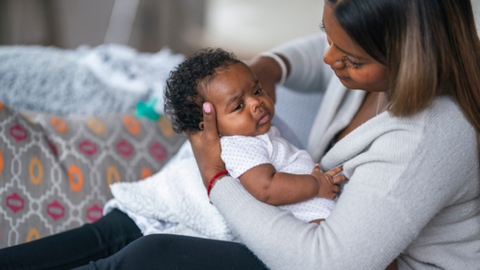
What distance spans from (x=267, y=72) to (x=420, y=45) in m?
0.69

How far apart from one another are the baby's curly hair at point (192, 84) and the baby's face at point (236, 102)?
0.02 meters

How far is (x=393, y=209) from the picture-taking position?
712 mm

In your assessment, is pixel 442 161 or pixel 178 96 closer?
pixel 442 161

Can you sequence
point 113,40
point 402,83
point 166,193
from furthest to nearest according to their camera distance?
point 113,40 → point 166,193 → point 402,83

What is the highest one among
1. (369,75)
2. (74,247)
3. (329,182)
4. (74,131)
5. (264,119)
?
(369,75)

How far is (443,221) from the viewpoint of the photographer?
0.84 meters

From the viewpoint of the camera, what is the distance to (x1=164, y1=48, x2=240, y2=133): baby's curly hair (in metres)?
1.01

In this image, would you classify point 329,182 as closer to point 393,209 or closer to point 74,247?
point 393,209

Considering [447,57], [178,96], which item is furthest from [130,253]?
[447,57]

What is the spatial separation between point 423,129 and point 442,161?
0.23ft

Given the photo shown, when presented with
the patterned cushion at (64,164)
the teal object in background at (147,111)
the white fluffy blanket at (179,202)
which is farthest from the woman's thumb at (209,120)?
the teal object in background at (147,111)

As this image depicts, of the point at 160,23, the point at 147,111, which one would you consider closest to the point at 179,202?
the point at 147,111

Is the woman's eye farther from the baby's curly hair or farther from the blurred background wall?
the blurred background wall

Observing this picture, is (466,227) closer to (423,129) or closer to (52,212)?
(423,129)
